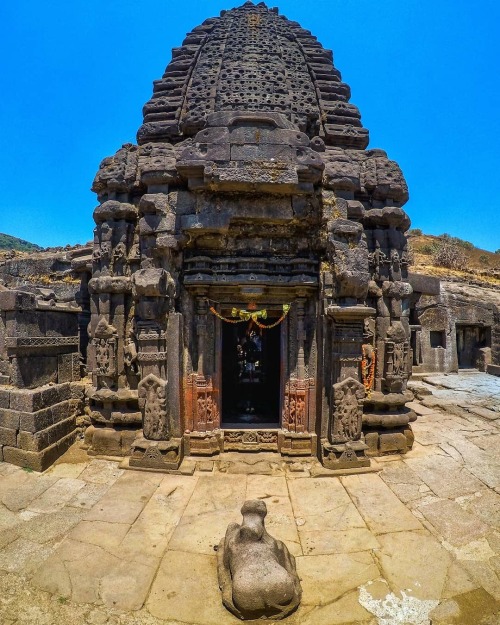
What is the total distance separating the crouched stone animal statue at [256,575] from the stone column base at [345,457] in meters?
A: 2.62

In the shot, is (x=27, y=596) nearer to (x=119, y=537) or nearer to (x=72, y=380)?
(x=119, y=537)

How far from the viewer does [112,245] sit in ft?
23.3

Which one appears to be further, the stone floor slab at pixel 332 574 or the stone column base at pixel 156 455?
the stone column base at pixel 156 455

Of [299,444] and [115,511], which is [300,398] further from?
[115,511]

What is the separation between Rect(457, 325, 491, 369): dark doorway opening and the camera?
703 inches

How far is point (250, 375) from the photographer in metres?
12.8

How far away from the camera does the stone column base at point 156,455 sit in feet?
20.9

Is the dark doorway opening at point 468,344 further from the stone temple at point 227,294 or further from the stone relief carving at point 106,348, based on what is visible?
the stone relief carving at point 106,348

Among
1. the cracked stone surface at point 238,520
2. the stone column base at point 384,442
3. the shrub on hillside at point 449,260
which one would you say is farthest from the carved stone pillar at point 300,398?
the shrub on hillside at point 449,260

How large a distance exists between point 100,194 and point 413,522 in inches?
305

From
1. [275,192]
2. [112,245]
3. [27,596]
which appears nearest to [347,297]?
[275,192]

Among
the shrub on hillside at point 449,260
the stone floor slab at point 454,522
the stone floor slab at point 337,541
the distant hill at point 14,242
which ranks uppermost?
the distant hill at point 14,242

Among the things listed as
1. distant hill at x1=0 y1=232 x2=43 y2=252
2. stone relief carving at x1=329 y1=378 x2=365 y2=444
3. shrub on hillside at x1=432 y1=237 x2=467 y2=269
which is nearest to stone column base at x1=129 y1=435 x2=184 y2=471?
stone relief carving at x1=329 y1=378 x2=365 y2=444

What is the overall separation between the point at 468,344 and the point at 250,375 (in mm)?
11889
